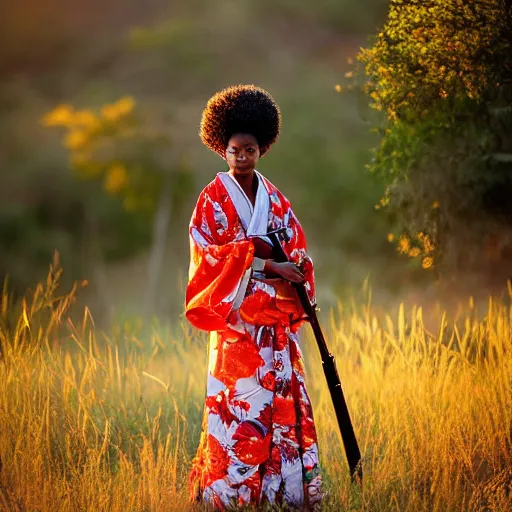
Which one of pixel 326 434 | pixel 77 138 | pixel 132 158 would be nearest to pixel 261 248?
pixel 326 434

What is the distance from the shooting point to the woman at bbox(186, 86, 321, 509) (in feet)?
14.1

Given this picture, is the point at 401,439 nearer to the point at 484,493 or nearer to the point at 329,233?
the point at 484,493

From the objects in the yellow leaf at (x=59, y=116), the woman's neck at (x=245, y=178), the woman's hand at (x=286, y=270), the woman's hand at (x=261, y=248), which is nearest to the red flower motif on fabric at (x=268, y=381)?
the woman's hand at (x=286, y=270)

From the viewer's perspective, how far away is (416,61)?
6059mm

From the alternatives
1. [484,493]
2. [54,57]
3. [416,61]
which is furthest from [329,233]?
[484,493]

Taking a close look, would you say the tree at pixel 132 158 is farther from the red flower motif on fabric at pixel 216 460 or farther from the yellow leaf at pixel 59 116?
the red flower motif on fabric at pixel 216 460

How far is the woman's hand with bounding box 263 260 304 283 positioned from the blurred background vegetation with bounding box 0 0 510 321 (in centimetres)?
1701

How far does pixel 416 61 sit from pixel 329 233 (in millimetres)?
18276

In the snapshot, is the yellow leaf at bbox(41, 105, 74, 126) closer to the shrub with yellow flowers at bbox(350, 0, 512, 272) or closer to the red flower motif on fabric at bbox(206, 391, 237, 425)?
the shrub with yellow flowers at bbox(350, 0, 512, 272)

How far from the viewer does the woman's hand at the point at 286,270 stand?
4.29 meters

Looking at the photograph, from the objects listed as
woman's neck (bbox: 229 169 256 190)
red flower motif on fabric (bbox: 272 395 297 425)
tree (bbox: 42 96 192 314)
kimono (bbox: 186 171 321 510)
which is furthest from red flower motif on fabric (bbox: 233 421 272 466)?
tree (bbox: 42 96 192 314)

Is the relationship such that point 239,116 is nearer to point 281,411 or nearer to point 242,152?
point 242,152

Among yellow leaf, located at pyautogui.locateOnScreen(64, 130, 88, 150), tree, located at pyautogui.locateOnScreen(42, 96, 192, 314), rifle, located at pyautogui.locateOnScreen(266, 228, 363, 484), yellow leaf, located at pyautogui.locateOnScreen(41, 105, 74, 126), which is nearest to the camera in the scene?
rifle, located at pyautogui.locateOnScreen(266, 228, 363, 484)

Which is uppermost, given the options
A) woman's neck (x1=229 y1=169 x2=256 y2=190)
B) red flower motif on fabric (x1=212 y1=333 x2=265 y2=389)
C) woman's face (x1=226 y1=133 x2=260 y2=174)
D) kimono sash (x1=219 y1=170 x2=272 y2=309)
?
woman's face (x1=226 y1=133 x2=260 y2=174)
